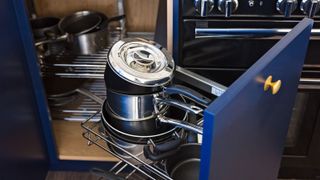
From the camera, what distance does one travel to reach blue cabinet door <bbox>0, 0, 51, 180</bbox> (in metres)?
1.20

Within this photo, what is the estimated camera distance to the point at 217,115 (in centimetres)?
63

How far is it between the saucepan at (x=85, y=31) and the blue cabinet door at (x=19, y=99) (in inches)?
5.6

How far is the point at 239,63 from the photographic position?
48.2 inches

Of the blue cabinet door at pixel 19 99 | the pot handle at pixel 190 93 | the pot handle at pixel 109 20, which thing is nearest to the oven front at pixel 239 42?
the pot handle at pixel 190 93

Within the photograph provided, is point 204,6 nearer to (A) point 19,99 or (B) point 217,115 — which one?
(B) point 217,115

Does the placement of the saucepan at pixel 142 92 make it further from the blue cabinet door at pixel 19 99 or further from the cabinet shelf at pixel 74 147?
the cabinet shelf at pixel 74 147

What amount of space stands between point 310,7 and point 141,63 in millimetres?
489

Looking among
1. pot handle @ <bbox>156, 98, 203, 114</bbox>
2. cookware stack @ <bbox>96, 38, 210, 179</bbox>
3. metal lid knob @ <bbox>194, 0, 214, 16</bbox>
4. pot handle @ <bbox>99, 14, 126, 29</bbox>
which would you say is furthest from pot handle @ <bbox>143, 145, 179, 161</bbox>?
pot handle @ <bbox>99, 14, 126, 29</bbox>

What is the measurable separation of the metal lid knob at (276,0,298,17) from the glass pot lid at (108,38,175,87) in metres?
0.34

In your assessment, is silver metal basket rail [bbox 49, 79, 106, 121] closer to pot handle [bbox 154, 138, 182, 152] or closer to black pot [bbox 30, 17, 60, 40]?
black pot [bbox 30, 17, 60, 40]

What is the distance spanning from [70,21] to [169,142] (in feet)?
2.55

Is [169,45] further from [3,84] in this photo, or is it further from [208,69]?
[3,84]

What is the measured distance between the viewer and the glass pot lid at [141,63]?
94 cm

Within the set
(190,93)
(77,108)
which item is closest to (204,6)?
(190,93)
